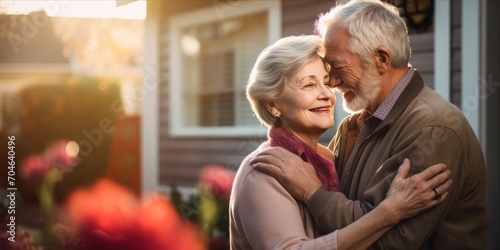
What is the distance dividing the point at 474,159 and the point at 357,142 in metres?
0.48

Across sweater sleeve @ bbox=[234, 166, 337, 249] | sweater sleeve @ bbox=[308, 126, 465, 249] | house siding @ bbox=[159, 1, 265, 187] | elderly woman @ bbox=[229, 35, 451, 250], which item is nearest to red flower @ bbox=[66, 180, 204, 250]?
elderly woman @ bbox=[229, 35, 451, 250]

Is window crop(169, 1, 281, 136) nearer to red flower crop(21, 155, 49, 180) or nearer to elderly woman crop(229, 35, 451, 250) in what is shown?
red flower crop(21, 155, 49, 180)

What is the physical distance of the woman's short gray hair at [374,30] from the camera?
8.48 feet

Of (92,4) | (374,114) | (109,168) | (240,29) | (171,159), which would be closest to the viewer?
(374,114)

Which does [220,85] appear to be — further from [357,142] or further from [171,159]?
[357,142]

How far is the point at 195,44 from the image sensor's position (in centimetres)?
872

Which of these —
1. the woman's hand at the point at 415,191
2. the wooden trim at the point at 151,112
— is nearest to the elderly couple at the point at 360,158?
the woman's hand at the point at 415,191

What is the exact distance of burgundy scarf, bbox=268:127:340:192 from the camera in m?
2.55

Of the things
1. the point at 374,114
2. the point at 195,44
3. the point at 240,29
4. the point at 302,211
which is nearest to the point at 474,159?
the point at 374,114

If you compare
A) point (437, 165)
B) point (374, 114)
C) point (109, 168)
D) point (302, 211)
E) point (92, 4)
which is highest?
point (92, 4)

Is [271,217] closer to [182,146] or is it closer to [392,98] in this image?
[392,98]

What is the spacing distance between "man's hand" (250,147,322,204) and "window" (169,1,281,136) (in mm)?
5122

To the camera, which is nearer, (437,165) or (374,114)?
(437,165)

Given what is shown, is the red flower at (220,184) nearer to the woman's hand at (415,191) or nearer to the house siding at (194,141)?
the house siding at (194,141)
